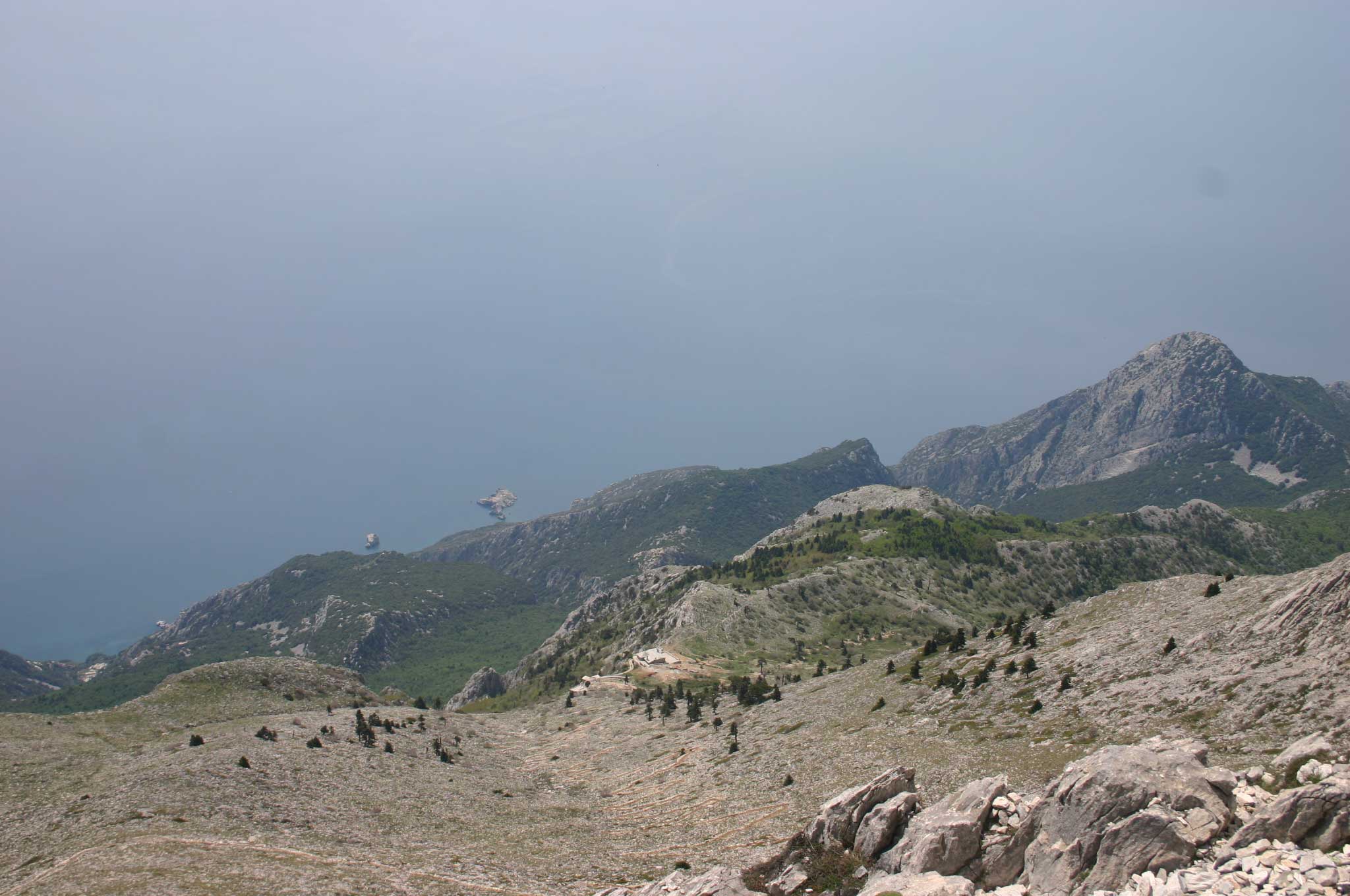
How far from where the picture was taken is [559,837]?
5403cm

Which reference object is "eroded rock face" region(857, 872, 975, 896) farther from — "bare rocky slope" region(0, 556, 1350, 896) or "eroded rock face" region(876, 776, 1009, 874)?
Answer: "eroded rock face" region(876, 776, 1009, 874)

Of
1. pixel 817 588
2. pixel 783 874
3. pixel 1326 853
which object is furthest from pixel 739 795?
pixel 817 588

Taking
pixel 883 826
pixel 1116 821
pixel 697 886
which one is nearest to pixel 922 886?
pixel 883 826

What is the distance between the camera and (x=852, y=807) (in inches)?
1384

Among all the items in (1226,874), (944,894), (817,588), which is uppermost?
(1226,874)

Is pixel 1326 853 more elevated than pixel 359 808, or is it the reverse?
pixel 1326 853

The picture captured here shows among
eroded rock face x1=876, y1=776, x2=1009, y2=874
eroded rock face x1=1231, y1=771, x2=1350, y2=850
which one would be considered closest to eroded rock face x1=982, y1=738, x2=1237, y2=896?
eroded rock face x1=876, y1=776, x2=1009, y2=874

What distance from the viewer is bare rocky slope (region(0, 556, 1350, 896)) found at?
86.0 ft

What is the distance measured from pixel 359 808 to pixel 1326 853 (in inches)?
2508

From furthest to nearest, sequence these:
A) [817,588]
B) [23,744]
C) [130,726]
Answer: [817,588] < [130,726] < [23,744]

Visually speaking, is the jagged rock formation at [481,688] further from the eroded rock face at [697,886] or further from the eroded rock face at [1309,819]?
the eroded rock face at [1309,819]

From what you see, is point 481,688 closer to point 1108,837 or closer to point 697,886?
point 697,886

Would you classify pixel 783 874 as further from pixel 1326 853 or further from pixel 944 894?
pixel 1326 853

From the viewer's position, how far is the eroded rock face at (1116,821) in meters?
23.6
